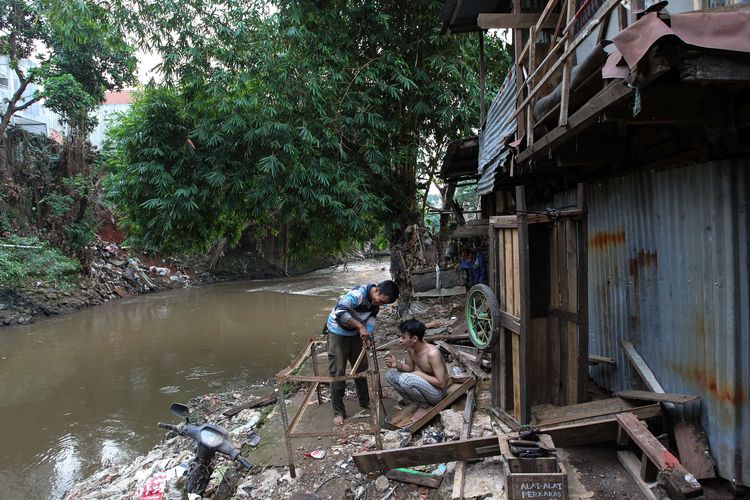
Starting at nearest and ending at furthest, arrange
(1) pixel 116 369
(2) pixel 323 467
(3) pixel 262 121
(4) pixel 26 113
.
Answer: (2) pixel 323 467
(3) pixel 262 121
(1) pixel 116 369
(4) pixel 26 113

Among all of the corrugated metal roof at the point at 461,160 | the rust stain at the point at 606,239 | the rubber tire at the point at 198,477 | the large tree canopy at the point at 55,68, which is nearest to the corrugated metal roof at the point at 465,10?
the corrugated metal roof at the point at 461,160

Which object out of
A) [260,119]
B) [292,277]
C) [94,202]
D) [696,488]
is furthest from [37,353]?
[292,277]

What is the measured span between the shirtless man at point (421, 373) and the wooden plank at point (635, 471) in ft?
5.58

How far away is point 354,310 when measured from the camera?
4.75 m

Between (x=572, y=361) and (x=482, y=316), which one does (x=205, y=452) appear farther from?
(x=572, y=361)

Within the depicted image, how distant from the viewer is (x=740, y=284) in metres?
2.80

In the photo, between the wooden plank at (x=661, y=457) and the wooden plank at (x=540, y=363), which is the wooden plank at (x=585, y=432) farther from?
the wooden plank at (x=540, y=363)

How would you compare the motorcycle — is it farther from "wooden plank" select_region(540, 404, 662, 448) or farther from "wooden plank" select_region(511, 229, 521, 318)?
"wooden plank" select_region(511, 229, 521, 318)

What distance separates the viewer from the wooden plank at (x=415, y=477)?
3584 mm

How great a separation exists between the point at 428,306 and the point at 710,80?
892 centimetres

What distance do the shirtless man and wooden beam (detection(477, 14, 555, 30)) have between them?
3613 mm

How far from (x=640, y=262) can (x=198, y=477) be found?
Result: 14.6 feet

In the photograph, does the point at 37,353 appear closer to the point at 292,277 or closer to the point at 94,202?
the point at 94,202

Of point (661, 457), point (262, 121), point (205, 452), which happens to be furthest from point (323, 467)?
point (262, 121)
